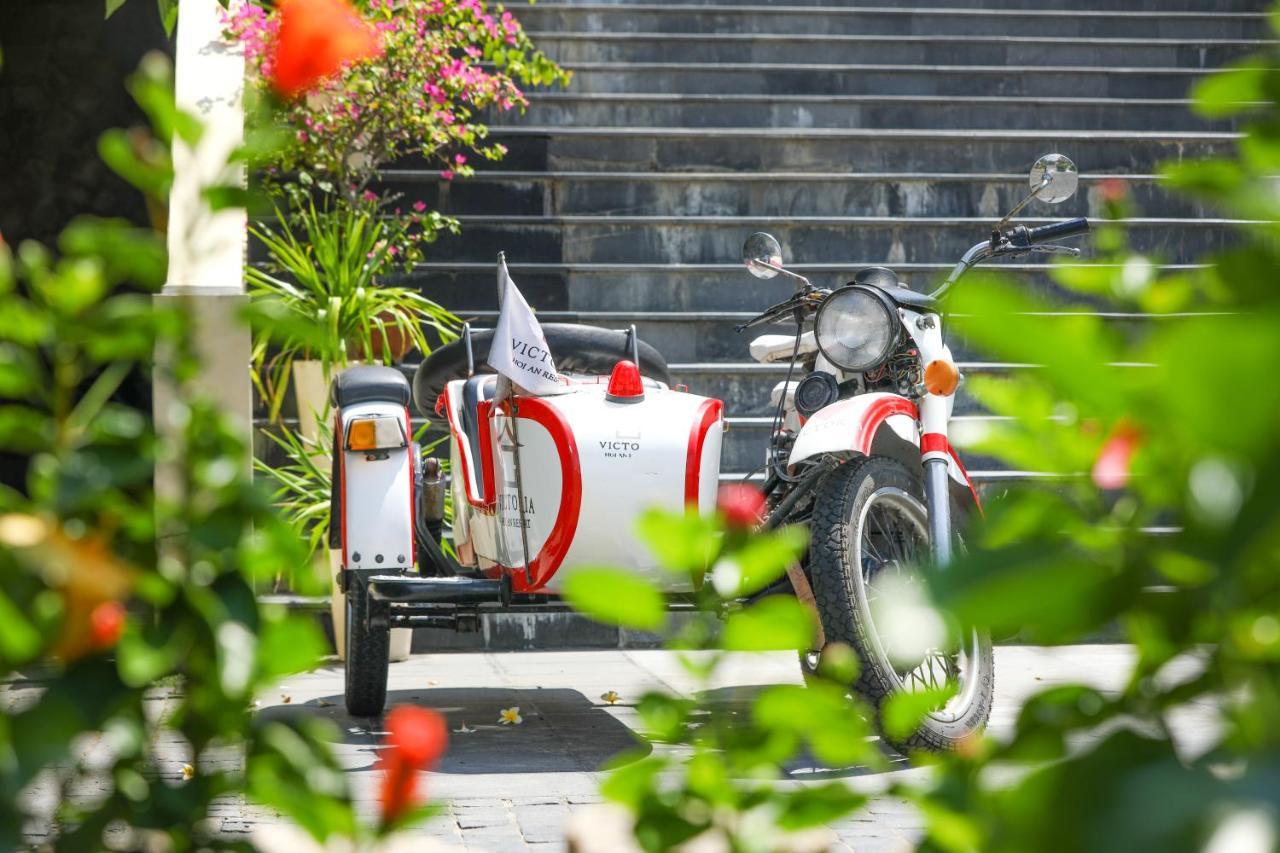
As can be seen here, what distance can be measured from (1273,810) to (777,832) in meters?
0.45

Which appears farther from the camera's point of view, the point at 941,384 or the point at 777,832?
the point at 941,384

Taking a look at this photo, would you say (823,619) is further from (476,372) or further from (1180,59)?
(1180,59)

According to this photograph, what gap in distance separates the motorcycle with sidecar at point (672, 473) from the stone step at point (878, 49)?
5.53 meters

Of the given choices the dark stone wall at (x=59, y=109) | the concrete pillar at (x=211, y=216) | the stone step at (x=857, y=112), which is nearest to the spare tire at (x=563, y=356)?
the concrete pillar at (x=211, y=216)

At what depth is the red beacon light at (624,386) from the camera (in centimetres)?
401

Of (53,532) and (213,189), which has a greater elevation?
(213,189)

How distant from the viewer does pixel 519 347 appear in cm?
394

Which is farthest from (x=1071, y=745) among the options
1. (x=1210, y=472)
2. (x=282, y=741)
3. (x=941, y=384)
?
(x=941, y=384)

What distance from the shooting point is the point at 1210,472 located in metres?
0.53

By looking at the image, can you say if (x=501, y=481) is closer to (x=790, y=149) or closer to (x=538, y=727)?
(x=538, y=727)

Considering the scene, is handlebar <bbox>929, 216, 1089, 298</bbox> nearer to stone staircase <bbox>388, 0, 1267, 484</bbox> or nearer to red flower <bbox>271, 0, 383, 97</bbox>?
stone staircase <bbox>388, 0, 1267, 484</bbox>

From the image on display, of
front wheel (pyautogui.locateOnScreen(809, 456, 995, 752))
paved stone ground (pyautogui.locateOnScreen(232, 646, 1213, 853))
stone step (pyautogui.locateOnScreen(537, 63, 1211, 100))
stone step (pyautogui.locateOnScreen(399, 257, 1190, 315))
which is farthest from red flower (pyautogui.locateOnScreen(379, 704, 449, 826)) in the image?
stone step (pyautogui.locateOnScreen(537, 63, 1211, 100))

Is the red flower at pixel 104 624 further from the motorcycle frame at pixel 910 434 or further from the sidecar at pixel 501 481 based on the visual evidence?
the motorcycle frame at pixel 910 434

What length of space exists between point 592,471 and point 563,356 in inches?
25.5
